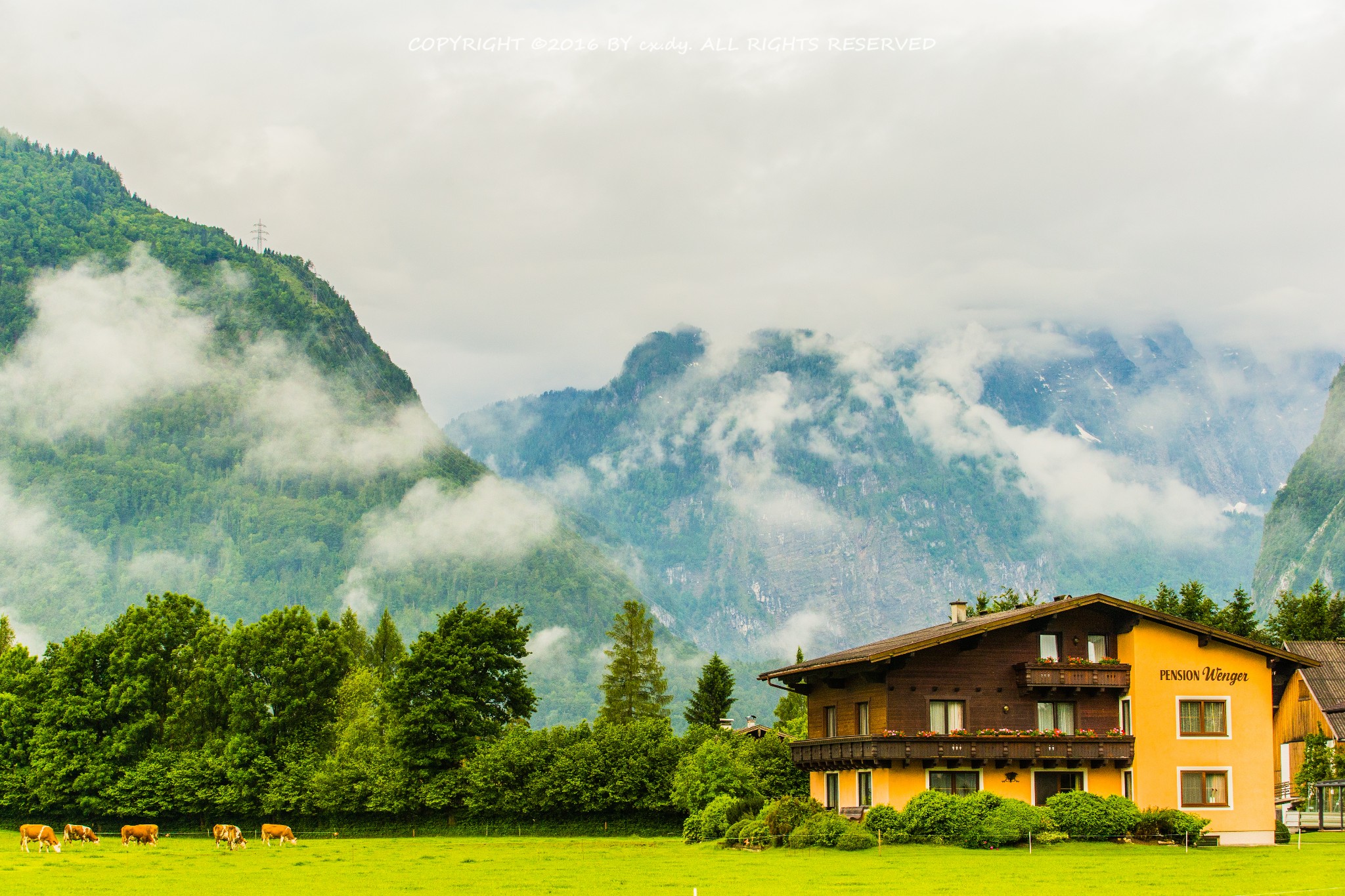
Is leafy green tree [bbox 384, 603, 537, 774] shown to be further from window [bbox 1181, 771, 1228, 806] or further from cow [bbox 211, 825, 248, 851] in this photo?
window [bbox 1181, 771, 1228, 806]

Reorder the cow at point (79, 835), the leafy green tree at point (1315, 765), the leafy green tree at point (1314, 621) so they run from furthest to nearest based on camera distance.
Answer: the leafy green tree at point (1314, 621), the leafy green tree at point (1315, 765), the cow at point (79, 835)

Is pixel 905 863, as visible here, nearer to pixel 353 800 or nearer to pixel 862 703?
pixel 862 703

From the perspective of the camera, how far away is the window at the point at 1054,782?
198 ft

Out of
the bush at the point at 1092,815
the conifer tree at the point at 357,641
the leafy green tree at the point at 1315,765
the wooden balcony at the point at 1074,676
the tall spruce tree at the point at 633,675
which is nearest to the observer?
Answer: the bush at the point at 1092,815

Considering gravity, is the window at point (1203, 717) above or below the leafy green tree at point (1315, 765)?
above

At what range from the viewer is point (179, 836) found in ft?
278

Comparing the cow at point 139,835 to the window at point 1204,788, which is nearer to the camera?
the window at point 1204,788

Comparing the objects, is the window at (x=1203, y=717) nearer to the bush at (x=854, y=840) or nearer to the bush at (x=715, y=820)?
the bush at (x=854, y=840)

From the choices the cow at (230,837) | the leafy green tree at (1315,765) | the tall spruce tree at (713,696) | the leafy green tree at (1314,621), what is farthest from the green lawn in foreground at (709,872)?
the tall spruce tree at (713,696)

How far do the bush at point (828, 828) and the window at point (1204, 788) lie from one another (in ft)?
56.1

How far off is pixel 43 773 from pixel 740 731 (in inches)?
1770

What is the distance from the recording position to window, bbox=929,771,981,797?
5959cm

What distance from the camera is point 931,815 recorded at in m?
54.4

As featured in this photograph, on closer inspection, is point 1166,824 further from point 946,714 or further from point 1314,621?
point 1314,621
